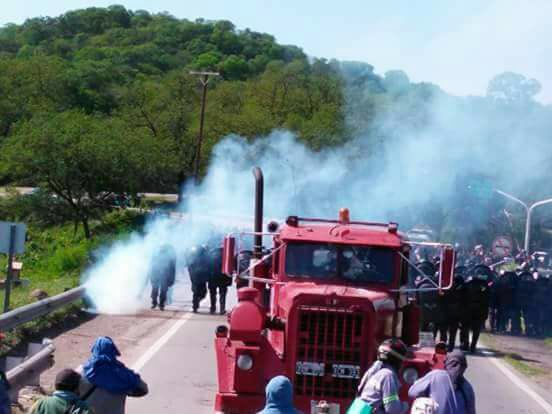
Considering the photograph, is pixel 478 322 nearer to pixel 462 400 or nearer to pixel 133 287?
pixel 133 287

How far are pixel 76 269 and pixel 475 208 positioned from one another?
12949 millimetres

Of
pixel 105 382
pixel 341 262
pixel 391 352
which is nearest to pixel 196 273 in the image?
pixel 341 262

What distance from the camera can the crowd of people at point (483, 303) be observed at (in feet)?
67.6

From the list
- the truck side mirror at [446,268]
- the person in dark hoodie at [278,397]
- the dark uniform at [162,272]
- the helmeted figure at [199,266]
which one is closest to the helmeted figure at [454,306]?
the helmeted figure at [199,266]

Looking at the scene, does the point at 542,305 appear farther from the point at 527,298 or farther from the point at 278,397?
the point at 278,397

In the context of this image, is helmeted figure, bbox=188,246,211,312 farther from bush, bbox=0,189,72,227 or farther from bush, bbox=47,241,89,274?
bush, bbox=0,189,72,227

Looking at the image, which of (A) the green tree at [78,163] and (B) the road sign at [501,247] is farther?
(A) the green tree at [78,163]

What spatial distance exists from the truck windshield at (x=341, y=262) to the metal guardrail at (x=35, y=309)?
196 inches

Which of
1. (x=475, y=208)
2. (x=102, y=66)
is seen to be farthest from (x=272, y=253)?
(x=102, y=66)

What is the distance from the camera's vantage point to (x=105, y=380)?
866 cm

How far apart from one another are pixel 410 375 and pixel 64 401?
4.57 meters

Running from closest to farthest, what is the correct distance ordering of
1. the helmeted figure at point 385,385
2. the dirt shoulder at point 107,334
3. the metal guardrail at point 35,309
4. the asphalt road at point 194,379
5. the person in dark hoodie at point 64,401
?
1. the person in dark hoodie at point 64,401
2. the helmeted figure at point 385,385
3. the asphalt road at point 194,379
4. the metal guardrail at point 35,309
5. the dirt shoulder at point 107,334

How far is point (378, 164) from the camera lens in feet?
91.8

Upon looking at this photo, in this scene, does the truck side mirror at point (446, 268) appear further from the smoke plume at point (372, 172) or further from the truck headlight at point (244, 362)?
the smoke plume at point (372, 172)
